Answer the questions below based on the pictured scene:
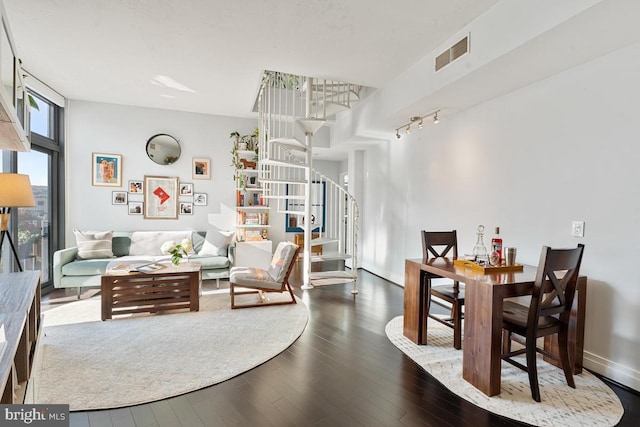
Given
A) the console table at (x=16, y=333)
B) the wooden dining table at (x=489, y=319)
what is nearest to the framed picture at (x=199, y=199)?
the console table at (x=16, y=333)

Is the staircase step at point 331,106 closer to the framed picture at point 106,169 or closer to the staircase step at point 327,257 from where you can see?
the staircase step at point 327,257

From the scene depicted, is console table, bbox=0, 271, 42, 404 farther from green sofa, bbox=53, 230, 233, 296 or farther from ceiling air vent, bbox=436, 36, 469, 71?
ceiling air vent, bbox=436, 36, 469, 71

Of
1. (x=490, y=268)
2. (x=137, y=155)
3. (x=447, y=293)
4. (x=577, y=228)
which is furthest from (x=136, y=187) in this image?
(x=577, y=228)

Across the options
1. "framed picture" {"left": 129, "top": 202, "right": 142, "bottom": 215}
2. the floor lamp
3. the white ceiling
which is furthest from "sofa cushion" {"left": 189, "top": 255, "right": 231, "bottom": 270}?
the white ceiling

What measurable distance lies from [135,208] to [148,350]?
352cm

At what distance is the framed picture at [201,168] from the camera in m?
5.80

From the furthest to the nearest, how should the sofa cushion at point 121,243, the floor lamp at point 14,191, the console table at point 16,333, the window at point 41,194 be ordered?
the sofa cushion at point 121,243
the window at point 41,194
the floor lamp at point 14,191
the console table at point 16,333

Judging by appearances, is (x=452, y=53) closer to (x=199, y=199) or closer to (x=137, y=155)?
(x=199, y=199)

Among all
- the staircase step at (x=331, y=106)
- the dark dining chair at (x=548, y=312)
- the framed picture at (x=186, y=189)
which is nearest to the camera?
the dark dining chair at (x=548, y=312)

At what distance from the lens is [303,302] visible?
4082mm

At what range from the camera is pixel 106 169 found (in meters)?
5.31

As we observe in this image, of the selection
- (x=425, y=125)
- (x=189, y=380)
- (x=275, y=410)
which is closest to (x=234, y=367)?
(x=189, y=380)

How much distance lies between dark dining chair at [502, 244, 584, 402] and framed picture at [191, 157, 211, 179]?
5217 mm

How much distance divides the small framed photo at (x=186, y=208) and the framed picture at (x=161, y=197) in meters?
0.10
